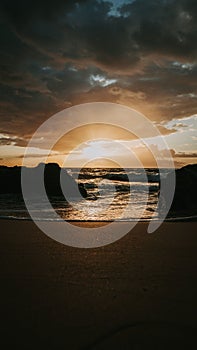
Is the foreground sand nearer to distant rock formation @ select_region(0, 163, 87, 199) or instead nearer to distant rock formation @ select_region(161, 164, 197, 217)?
distant rock formation @ select_region(161, 164, 197, 217)

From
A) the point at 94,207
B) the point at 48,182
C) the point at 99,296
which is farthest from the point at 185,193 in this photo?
the point at 48,182

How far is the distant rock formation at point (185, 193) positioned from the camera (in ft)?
32.1

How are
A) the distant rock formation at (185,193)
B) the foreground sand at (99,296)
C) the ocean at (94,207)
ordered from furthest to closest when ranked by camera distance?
the distant rock formation at (185,193) < the ocean at (94,207) < the foreground sand at (99,296)

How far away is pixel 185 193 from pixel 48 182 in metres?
9.58

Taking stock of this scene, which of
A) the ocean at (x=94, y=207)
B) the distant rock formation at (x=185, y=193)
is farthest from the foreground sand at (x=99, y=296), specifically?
the distant rock formation at (x=185, y=193)

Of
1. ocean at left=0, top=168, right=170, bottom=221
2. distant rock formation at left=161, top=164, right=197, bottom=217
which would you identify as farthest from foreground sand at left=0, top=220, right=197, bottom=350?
distant rock formation at left=161, top=164, right=197, bottom=217

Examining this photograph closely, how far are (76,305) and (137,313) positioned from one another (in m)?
0.58

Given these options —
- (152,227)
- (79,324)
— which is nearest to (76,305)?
(79,324)

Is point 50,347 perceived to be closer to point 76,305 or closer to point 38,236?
point 76,305

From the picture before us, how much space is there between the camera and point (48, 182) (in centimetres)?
1803

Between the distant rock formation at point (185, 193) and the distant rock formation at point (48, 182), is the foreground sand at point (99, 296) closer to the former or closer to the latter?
the distant rock formation at point (185, 193)

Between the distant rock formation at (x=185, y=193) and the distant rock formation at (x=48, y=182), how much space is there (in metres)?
6.16

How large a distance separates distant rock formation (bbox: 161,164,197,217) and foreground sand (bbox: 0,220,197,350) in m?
4.68

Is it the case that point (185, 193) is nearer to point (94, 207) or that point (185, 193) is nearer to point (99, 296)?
point (94, 207)
